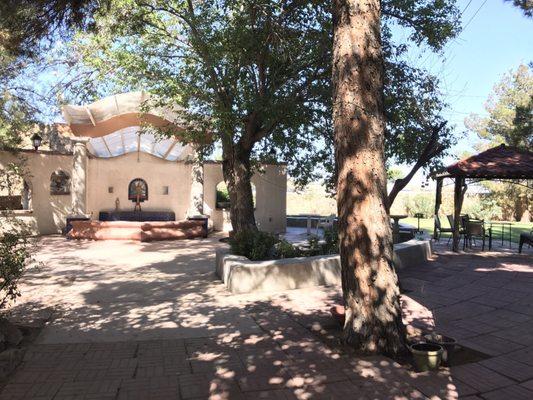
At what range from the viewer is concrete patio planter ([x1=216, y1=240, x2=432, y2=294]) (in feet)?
24.0

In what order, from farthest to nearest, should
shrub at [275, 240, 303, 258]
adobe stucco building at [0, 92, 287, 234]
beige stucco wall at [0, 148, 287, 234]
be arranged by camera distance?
beige stucco wall at [0, 148, 287, 234], adobe stucco building at [0, 92, 287, 234], shrub at [275, 240, 303, 258]

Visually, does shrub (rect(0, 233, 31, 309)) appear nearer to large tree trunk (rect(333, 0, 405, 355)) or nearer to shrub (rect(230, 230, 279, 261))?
large tree trunk (rect(333, 0, 405, 355))

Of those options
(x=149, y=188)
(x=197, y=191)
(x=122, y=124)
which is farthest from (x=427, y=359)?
(x=149, y=188)

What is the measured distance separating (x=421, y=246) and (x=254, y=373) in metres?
7.24

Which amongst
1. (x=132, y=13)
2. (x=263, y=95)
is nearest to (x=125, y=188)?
(x=132, y=13)

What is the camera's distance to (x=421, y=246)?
1027cm

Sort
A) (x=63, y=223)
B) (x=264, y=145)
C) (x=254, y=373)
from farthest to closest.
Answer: (x=63, y=223) < (x=264, y=145) < (x=254, y=373)

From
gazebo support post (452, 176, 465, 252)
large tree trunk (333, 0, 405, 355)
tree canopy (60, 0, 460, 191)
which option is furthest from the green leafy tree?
large tree trunk (333, 0, 405, 355)

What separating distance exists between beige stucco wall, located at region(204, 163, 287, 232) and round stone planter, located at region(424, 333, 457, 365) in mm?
14087

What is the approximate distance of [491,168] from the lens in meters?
11.4

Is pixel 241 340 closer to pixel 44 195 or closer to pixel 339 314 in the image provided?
pixel 339 314

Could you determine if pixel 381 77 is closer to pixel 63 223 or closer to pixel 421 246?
pixel 421 246

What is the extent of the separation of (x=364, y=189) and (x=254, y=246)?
4220 mm

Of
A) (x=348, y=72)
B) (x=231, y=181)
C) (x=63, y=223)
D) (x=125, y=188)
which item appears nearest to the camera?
(x=348, y=72)
